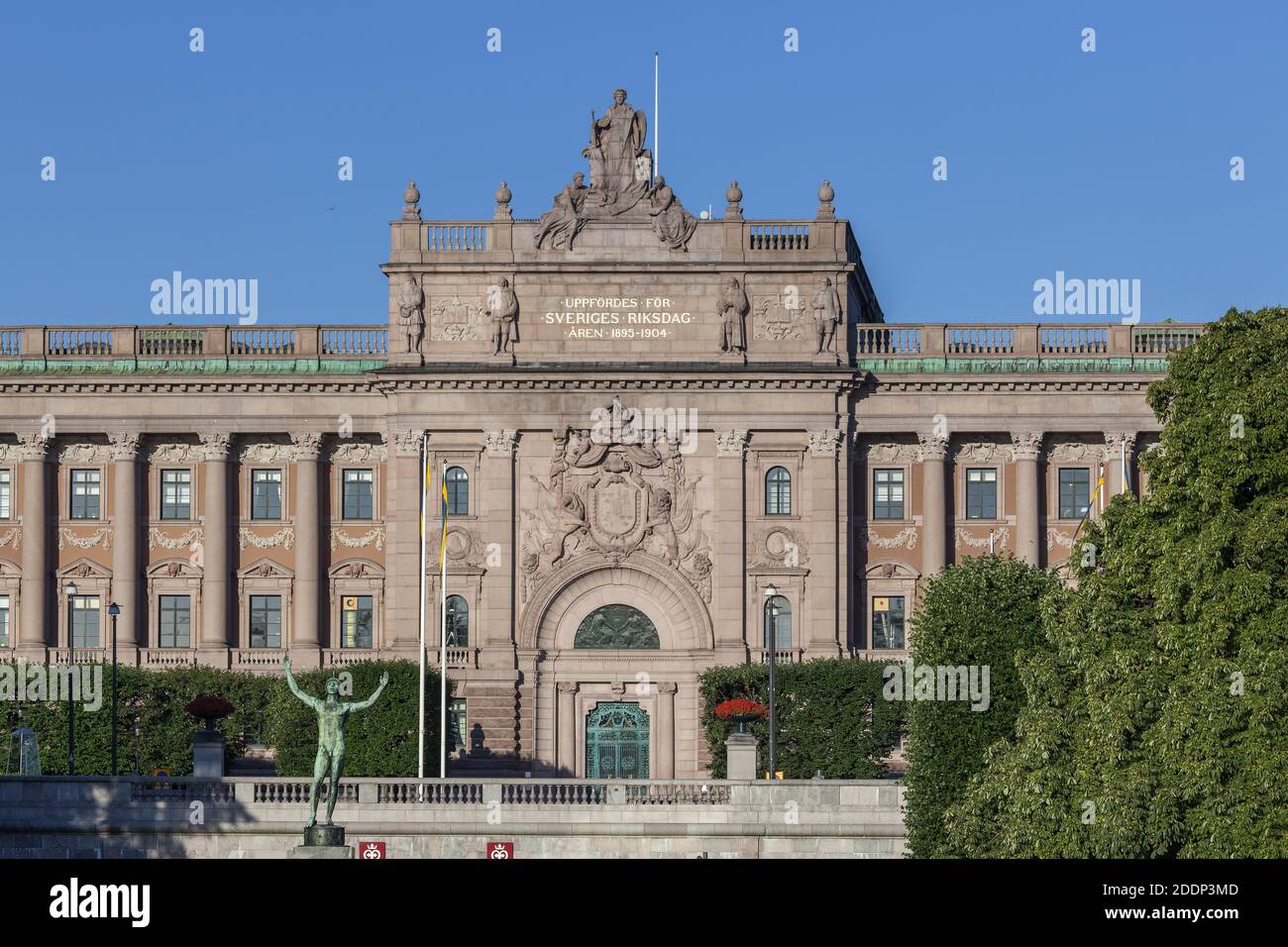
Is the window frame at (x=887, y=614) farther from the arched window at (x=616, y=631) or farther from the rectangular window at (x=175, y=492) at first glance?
the rectangular window at (x=175, y=492)

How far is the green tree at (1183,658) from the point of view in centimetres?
4656

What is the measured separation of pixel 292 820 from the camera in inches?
2514

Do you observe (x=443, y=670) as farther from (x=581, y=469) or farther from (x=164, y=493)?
(x=164, y=493)

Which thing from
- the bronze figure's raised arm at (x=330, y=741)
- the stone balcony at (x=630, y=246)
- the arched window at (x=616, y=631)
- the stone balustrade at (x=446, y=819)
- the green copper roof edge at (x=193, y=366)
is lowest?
the stone balustrade at (x=446, y=819)

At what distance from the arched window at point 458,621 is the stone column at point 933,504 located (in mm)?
16022

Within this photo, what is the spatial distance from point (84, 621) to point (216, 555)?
535cm

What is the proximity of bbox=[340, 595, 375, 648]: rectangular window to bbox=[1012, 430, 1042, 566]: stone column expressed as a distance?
22.9m

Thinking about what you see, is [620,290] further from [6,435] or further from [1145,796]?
[1145,796]

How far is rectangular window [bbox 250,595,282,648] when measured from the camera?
8756 cm

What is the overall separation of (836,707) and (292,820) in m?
22.0

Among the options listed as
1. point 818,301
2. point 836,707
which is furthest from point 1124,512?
point 818,301

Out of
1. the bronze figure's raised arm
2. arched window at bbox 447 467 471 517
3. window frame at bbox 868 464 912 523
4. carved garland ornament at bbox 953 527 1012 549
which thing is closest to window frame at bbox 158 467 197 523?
arched window at bbox 447 467 471 517

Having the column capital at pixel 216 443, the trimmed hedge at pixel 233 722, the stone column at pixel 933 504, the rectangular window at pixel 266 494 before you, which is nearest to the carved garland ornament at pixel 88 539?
the column capital at pixel 216 443

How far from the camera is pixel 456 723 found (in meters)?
83.7
